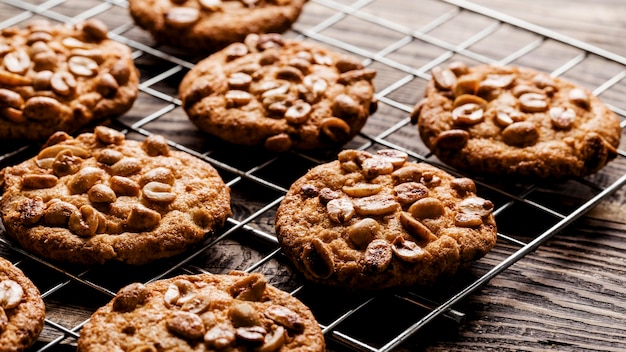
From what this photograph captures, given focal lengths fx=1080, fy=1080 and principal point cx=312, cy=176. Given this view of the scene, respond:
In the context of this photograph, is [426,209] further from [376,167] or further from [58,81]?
[58,81]

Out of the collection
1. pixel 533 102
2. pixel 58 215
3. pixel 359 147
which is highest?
pixel 533 102

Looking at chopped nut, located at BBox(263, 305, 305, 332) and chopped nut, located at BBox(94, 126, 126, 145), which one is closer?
chopped nut, located at BBox(263, 305, 305, 332)

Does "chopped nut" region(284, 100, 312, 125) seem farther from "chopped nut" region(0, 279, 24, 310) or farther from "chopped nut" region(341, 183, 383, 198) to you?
"chopped nut" region(0, 279, 24, 310)

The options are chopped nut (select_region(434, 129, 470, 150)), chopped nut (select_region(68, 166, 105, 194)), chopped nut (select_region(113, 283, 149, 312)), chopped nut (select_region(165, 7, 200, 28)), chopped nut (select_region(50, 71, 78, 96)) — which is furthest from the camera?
chopped nut (select_region(165, 7, 200, 28))

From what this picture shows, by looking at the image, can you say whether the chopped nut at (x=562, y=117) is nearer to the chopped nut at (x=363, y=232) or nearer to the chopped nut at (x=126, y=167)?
the chopped nut at (x=363, y=232)

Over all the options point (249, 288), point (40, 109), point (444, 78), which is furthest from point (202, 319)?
point (444, 78)

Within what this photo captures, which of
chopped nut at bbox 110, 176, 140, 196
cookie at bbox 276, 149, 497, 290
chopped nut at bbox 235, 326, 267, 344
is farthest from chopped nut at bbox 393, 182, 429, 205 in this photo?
chopped nut at bbox 110, 176, 140, 196

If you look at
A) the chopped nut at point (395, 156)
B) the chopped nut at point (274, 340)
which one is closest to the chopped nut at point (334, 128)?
the chopped nut at point (395, 156)
